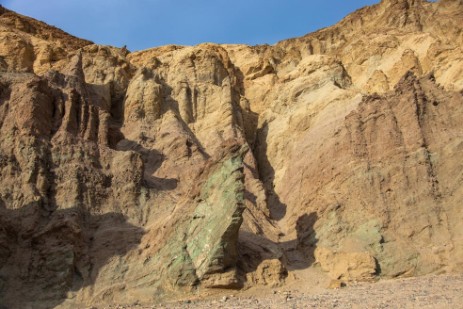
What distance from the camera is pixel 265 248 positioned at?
23578 mm

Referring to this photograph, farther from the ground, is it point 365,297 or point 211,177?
point 211,177

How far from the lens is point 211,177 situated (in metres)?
23.1

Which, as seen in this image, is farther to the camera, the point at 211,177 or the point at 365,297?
the point at 211,177

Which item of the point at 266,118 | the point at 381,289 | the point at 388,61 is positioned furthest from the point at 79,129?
the point at 388,61

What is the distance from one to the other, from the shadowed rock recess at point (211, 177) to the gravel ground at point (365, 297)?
1202 millimetres

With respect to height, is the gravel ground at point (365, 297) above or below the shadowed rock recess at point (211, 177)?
below

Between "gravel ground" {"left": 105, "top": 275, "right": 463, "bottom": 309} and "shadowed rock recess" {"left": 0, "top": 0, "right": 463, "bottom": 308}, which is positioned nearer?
"gravel ground" {"left": 105, "top": 275, "right": 463, "bottom": 309}

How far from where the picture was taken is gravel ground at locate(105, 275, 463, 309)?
16.5 metres

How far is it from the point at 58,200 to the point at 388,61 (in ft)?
82.1

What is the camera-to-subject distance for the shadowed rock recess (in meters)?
21.6

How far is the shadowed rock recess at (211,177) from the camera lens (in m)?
21.6

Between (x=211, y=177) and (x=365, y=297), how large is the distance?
8.15 metres

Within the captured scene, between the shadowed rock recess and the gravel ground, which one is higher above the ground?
the shadowed rock recess

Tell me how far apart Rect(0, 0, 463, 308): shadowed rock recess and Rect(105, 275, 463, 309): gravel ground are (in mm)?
1202
